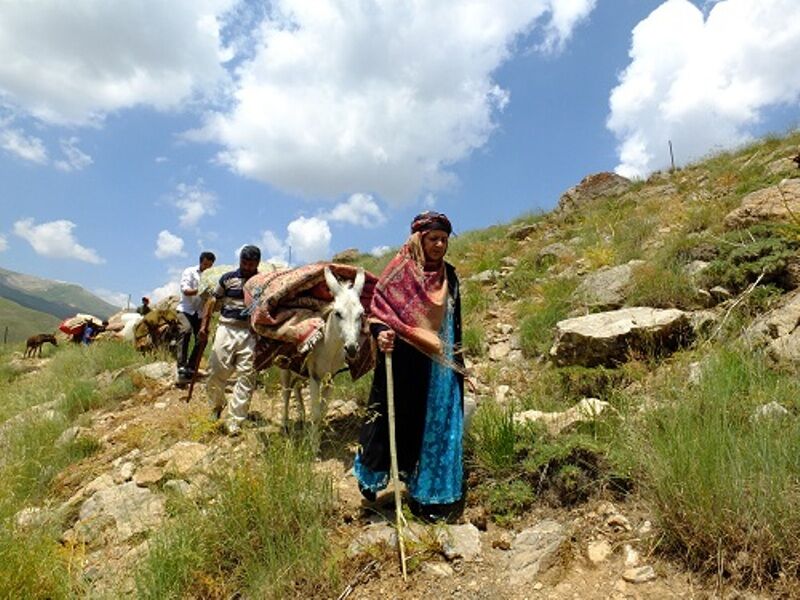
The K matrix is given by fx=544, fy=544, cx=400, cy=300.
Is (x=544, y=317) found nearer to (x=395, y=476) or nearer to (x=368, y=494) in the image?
(x=368, y=494)

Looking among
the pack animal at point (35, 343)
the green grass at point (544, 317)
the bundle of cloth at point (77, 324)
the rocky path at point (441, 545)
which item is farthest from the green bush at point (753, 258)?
the pack animal at point (35, 343)

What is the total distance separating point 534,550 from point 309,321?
9.46 ft

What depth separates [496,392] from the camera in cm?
566

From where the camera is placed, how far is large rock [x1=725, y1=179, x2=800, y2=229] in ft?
21.1

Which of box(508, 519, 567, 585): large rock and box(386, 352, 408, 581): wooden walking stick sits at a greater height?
box(386, 352, 408, 581): wooden walking stick

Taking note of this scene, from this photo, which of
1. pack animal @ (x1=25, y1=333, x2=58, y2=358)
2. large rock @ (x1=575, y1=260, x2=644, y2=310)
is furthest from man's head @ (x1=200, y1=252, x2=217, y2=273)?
pack animal @ (x1=25, y1=333, x2=58, y2=358)

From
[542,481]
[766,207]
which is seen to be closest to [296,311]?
[542,481]

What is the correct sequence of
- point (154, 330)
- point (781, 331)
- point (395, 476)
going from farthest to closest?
point (154, 330) → point (781, 331) → point (395, 476)

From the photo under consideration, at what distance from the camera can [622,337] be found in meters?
5.41

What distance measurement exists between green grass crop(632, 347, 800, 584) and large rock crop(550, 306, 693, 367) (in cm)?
193

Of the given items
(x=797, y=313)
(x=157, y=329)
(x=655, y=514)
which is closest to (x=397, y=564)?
(x=655, y=514)

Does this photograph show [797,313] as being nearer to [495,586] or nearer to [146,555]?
[495,586]

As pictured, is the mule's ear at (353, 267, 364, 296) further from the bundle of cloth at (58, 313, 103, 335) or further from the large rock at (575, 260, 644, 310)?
the bundle of cloth at (58, 313, 103, 335)

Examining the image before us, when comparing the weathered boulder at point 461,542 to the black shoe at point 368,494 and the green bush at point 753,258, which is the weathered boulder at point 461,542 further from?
the green bush at point 753,258
